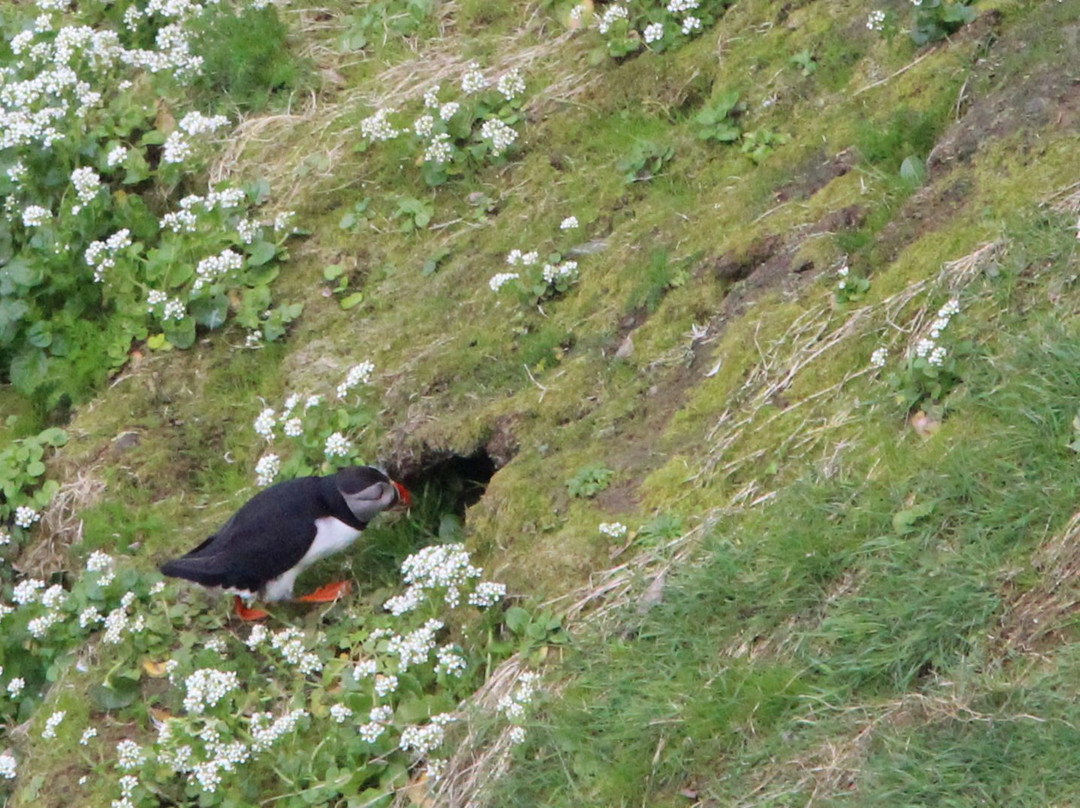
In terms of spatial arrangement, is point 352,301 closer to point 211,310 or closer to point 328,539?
point 211,310

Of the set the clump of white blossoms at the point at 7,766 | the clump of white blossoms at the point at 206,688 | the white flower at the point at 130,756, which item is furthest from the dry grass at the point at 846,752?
the clump of white blossoms at the point at 7,766

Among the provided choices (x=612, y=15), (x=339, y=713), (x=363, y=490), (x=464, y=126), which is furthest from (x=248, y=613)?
(x=612, y=15)

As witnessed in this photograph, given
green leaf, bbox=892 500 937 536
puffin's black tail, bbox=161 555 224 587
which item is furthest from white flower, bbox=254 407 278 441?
green leaf, bbox=892 500 937 536

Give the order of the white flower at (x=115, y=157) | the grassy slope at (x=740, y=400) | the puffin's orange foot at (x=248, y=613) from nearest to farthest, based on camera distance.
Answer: the grassy slope at (x=740, y=400) < the puffin's orange foot at (x=248, y=613) < the white flower at (x=115, y=157)

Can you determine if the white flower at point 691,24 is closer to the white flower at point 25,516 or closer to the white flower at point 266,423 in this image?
the white flower at point 266,423

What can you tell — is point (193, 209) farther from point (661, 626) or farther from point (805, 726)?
point (805, 726)

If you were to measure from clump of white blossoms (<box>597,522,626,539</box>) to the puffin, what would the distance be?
1.17 metres

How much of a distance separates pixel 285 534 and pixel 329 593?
1.14ft

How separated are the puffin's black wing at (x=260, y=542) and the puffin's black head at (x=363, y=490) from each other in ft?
0.34

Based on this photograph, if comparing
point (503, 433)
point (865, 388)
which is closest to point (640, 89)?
point (503, 433)

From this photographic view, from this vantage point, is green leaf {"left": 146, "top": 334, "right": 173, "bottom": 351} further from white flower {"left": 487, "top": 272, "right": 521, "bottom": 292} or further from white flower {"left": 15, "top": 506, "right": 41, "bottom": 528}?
white flower {"left": 487, "top": 272, "right": 521, "bottom": 292}

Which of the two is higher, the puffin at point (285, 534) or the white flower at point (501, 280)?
the white flower at point (501, 280)

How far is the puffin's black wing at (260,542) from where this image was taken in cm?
554

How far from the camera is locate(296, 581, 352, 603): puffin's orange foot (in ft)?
19.0
